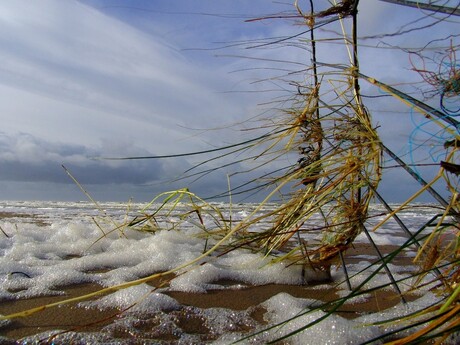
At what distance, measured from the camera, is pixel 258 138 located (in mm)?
1240

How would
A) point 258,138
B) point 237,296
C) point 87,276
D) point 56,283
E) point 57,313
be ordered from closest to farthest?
point 258,138 → point 57,313 → point 237,296 → point 56,283 → point 87,276

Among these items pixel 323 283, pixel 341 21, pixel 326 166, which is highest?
pixel 341 21

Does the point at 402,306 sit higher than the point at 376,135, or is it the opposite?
the point at 376,135

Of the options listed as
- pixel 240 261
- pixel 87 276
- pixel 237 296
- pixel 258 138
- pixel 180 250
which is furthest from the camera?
pixel 180 250

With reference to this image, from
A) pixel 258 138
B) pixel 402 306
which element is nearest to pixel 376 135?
pixel 258 138

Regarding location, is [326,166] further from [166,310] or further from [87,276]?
[87,276]

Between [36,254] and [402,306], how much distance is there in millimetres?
1954

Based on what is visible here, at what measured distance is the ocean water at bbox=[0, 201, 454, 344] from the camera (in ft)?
3.94

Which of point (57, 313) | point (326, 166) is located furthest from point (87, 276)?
point (326, 166)

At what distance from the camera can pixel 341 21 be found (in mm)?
1408

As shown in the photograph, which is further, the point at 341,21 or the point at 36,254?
the point at 36,254

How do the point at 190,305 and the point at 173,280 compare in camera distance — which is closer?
the point at 190,305

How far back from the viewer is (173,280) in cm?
180

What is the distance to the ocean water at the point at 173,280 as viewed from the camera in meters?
1.20
